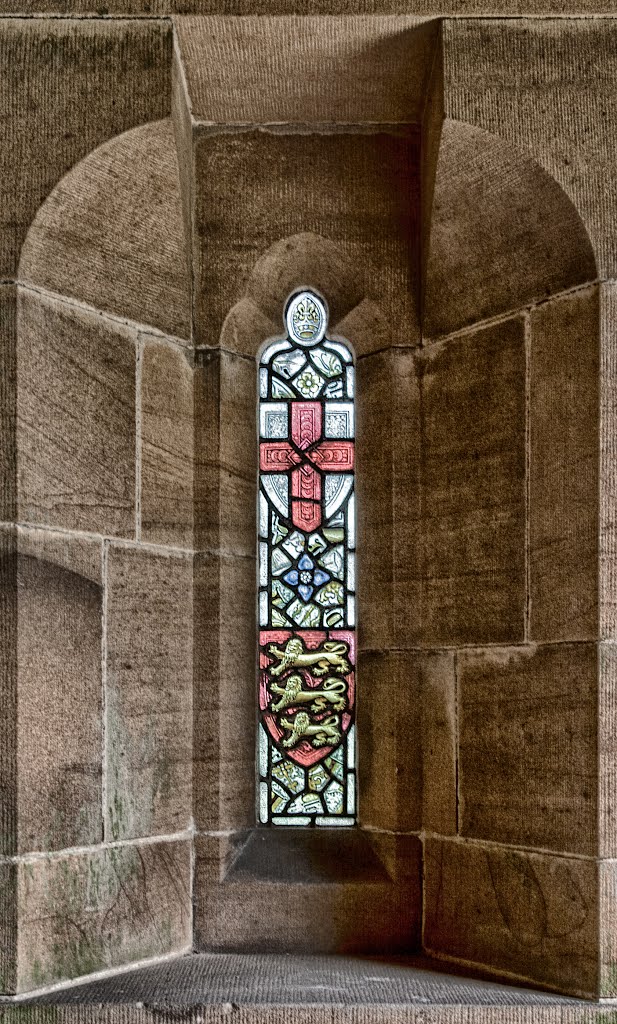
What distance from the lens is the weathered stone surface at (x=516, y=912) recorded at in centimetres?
238

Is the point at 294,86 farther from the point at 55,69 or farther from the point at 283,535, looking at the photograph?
the point at 283,535

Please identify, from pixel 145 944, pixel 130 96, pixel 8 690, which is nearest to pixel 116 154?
pixel 130 96

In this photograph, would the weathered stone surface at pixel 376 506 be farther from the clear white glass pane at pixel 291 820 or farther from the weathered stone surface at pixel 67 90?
the weathered stone surface at pixel 67 90

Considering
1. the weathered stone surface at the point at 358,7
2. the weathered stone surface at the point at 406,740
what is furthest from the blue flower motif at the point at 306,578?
the weathered stone surface at the point at 358,7

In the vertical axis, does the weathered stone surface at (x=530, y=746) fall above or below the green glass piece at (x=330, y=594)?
below

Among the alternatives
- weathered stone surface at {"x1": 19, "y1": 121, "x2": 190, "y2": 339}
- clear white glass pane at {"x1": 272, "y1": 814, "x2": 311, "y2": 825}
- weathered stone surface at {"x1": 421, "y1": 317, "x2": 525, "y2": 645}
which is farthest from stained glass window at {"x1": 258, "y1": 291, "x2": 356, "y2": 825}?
weathered stone surface at {"x1": 19, "y1": 121, "x2": 190, "y2": 339}

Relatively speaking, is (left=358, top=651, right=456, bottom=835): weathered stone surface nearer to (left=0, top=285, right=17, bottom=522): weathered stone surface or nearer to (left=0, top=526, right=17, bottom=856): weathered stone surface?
(left=0, top=526, right=17, bottom=856): weathered stone surface

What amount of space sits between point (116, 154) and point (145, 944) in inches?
86.3

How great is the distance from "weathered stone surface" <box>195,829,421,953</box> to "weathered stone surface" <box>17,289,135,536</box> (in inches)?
42.1

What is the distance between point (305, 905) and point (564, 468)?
1.48 m

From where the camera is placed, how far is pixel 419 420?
2.89 metres

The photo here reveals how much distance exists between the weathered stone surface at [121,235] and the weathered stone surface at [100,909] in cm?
152

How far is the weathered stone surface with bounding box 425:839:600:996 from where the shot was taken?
7.80 feet

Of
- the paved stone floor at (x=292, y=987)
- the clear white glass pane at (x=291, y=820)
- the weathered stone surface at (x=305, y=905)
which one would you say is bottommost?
the paved stone floor at (x=292, y=987)
